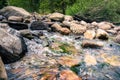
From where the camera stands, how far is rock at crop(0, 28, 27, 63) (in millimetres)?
7871

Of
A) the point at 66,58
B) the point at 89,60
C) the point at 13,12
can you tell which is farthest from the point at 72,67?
the point at 13,12

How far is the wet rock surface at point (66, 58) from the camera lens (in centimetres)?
728

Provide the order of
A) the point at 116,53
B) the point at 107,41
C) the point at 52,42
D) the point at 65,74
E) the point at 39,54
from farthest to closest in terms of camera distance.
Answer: the point at 107,41 → the point at 52,42 → the point at 116,53 → the point at 39,54 → the point at 65,74

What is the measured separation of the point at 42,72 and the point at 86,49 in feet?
10.1

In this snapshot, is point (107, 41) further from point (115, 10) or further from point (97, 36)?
point (115, 10)

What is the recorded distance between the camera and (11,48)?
8.11 metres

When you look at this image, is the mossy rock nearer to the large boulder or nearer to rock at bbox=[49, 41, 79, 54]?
rock at bbox=[49, 41, 79, 54]

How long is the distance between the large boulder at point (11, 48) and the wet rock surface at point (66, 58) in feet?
0.58

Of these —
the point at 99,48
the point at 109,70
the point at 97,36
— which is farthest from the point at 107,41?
→ the point at 109,70

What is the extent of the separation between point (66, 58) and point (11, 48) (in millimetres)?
→ 1768

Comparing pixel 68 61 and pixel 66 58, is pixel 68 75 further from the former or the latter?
pixel 66 58

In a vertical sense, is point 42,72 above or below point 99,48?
above

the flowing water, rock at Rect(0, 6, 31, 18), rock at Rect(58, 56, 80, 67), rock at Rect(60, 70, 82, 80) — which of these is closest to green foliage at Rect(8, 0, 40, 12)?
rock at Rect(0, 6, 31, 18)

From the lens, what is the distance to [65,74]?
23.2ft
